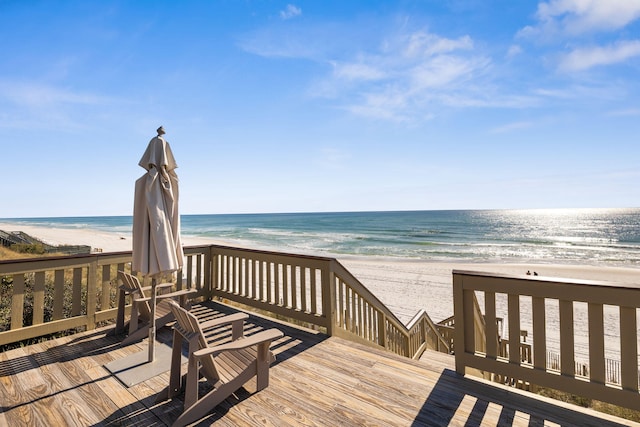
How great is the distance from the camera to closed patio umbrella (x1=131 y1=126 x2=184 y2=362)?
→ 2541mm

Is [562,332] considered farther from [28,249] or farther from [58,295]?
[28,249]

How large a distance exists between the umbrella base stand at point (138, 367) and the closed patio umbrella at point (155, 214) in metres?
0.84

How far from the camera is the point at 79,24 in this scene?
17.3ft

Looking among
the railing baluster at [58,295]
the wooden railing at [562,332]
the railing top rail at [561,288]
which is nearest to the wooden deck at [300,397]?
the wooden railing at [562,332]

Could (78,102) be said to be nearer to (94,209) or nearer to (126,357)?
(126,357)

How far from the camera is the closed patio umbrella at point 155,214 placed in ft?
8.34

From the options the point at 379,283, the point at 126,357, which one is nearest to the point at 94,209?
the point at 379,283

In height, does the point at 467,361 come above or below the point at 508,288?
below

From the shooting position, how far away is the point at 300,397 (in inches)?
90.7

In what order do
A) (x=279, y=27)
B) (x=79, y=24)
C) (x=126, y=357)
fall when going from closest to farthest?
(x=126, y=357), (x=79, y=24), (x=279, y=27)

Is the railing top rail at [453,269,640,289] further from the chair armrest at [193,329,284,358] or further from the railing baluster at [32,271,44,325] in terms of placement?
the railing baluster at [32,271,44,325]

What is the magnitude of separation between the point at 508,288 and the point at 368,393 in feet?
4.70

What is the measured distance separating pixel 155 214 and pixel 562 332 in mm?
3419

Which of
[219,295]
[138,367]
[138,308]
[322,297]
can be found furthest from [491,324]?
[219,295]
